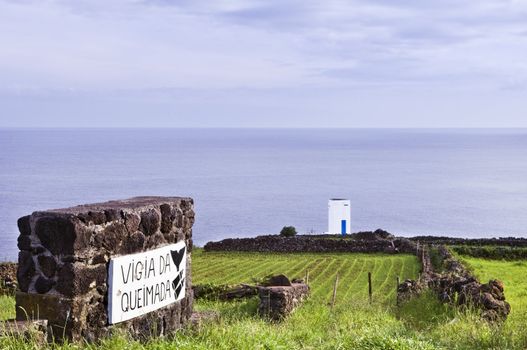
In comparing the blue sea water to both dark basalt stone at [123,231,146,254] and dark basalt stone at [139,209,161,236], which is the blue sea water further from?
dark basalt stone at [123,231,146,254]

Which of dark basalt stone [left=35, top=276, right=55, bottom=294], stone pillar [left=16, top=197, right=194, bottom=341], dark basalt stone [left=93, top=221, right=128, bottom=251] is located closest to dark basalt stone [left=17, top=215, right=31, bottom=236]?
stone pillar [left=16, top=197, right=194, bottom=341]

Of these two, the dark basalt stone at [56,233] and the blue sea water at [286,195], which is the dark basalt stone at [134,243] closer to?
the dark basalt stone at [56,233]

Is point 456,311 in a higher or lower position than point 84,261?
lower

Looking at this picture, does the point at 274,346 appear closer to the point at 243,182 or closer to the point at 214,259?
the point at 214,259

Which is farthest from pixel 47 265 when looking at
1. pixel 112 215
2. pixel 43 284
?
pixel 112 215

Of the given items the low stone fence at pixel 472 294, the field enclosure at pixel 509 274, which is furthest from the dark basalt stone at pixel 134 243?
the field enclosure at pixel 509 274

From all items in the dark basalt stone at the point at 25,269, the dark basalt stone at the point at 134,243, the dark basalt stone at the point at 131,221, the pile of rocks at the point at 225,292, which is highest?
the dark basalt stone at the point at 131,221

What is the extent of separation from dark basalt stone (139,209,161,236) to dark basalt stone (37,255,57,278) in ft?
5.43

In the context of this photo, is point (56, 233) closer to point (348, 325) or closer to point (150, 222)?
point (150, 222)

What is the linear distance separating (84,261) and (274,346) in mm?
2866

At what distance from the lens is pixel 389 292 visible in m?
28.4

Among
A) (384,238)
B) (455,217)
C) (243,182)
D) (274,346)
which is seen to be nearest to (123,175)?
(243,182)

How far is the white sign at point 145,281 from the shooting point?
9898mm

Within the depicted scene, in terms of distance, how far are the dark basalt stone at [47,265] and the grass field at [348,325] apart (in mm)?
912
